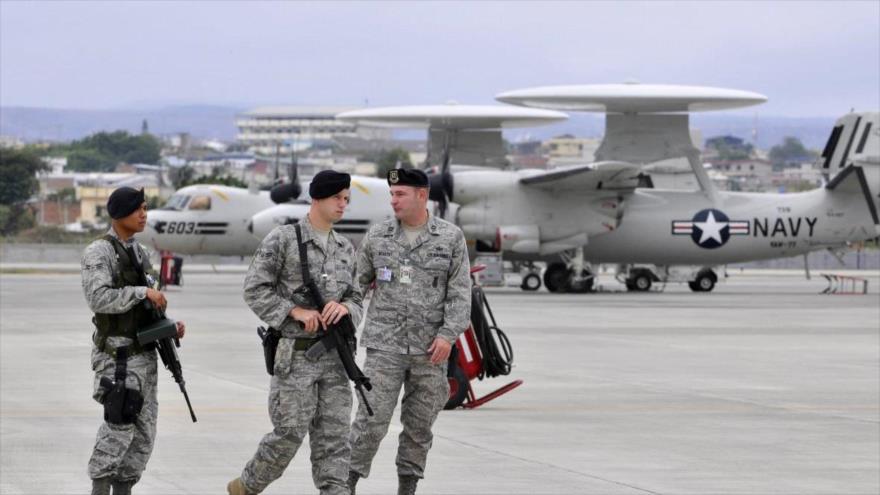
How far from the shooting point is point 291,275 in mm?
8758

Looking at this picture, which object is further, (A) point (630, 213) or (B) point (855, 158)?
(A) point (630, 213)

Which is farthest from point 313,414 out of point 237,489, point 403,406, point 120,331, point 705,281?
point 705,281

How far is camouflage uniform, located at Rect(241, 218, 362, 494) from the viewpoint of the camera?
859cm

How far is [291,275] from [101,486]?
154 centimetres

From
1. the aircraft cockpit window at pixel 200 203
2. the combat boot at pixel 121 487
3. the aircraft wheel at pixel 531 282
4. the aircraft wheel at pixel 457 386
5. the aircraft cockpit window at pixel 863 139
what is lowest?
the aircraft wheel at pixel 531 282

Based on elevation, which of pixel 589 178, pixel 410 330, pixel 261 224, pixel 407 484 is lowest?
pixel 261 224

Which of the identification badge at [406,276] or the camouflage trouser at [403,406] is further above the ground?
the identification badge at [406,276]

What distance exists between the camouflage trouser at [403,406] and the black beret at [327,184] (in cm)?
110

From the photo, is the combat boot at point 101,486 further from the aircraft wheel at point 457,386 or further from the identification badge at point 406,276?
the aircraft wheel at point 457,386

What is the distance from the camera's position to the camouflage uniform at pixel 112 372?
8.37 m

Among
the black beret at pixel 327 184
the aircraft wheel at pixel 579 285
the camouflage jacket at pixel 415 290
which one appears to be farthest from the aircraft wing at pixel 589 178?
the black beret at pixel 327 184

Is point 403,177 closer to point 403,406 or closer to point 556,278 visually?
point 403,406

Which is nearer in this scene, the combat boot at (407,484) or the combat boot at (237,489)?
the combat boot at (237,489)

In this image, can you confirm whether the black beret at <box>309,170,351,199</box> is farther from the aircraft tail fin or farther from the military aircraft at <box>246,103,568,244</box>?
the military aircraft at <box>246,103,568,244</box>
